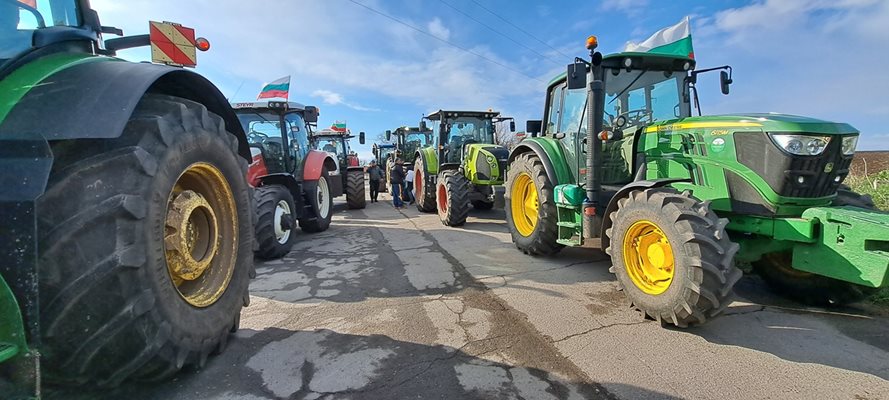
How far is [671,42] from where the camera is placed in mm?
4746

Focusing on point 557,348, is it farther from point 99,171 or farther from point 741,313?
point 99,171

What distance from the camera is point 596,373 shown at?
96.0 inches

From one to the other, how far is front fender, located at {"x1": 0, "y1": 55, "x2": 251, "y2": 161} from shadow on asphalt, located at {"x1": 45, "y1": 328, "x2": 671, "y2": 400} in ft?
3.94


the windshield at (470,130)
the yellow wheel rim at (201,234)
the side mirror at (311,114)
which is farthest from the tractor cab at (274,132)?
the yellow wheel rim at (201,234)

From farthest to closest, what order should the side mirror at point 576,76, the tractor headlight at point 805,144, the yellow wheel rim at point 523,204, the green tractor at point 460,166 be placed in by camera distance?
the green tractor at point 460,166
the yellow wheel rim at point 523,204
the side mirror at point 576,76
the tractor headlight at point 805,144

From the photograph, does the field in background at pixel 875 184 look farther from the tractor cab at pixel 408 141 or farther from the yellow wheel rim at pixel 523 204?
the tractor cab at pixel 408 141

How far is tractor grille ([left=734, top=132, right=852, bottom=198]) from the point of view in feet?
9.84

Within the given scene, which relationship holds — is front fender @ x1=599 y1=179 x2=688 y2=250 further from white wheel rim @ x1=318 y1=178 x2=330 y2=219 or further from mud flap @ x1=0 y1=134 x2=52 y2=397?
white wheel rim @ x1=318 y1=178 x2=330 y2=219

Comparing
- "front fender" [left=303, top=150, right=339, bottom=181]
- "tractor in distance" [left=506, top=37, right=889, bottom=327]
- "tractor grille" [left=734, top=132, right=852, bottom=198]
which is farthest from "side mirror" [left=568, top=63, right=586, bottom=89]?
"front fender" [left=303, top=150, right=339, bottom=181]

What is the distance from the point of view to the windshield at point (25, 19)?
1658 mm

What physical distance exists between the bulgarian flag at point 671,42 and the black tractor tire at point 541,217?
69.1 inches

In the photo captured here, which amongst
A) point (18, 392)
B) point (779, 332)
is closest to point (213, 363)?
point (18, 392)

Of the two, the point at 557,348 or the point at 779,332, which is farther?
the point at 779,332

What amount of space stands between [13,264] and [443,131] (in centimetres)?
830
